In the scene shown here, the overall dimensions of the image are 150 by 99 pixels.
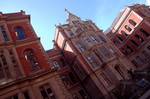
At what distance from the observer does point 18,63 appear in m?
23.0

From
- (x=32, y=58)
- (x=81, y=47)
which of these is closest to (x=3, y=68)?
(x=32, y=58)

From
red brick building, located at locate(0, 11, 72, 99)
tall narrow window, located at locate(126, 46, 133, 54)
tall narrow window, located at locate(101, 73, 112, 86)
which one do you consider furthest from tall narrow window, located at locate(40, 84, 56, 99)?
tall narrow window, located at locate(126, 46, 133, 54)

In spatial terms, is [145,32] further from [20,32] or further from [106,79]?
[20,32]

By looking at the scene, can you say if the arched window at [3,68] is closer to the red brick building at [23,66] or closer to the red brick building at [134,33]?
the red brick building at [23,66]

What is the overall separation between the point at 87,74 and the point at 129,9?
23625 mm

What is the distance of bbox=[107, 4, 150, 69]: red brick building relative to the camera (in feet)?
158

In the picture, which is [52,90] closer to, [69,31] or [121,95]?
[121,95]

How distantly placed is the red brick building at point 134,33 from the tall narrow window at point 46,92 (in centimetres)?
2955

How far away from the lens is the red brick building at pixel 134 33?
4814 cm

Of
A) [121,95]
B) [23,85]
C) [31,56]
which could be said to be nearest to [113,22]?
[121,95]

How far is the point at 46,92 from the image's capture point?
70.9 ft

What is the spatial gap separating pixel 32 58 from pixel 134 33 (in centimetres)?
3368

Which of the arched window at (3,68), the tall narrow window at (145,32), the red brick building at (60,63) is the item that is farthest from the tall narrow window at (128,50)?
the arched window at (3,68)

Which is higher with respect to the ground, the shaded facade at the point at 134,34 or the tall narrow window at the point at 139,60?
the shaded facade at the point at 134,34
